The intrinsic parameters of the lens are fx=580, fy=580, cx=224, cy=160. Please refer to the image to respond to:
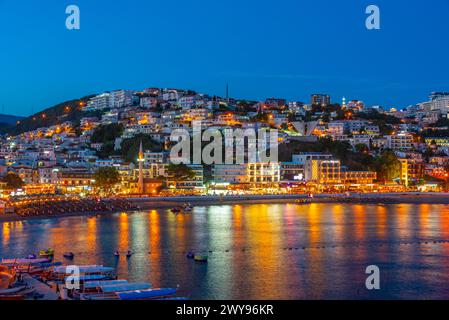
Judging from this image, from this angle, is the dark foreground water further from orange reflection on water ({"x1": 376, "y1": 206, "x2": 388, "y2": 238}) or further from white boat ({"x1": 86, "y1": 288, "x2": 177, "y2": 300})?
white boat ({"x1": 86, "y1": 288, "x2": 177, "y2": 300})

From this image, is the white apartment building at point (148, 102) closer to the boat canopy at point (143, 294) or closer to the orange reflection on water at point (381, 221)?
the orange reflection on water at point (381, 221)

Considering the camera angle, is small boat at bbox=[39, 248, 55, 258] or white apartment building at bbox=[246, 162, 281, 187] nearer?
small boat at bbox=[39, 248, 55, 258]

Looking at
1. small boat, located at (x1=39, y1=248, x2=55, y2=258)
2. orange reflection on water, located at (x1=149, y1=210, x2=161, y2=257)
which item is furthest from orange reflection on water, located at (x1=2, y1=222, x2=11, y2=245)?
orange reflection on water, located at (x1=149, y1=210, x2=161, y2=257)

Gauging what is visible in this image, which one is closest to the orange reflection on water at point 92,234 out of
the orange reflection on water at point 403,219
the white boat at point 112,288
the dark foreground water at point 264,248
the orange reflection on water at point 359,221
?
the dark foreground water at point 264,248

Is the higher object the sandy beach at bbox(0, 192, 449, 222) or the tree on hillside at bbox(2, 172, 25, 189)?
the tree on hillside at bbox(2, 172, 25, 189)

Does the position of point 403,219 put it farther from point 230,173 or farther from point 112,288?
point 112,288

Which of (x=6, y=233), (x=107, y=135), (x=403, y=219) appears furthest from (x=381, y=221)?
(x=107, y=135)

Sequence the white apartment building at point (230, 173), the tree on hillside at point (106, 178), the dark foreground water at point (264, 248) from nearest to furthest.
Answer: the dark foreground water at point (264, 248) < the tree on hillside at point (106, 178) < the white apartment building at point (230, 173)
